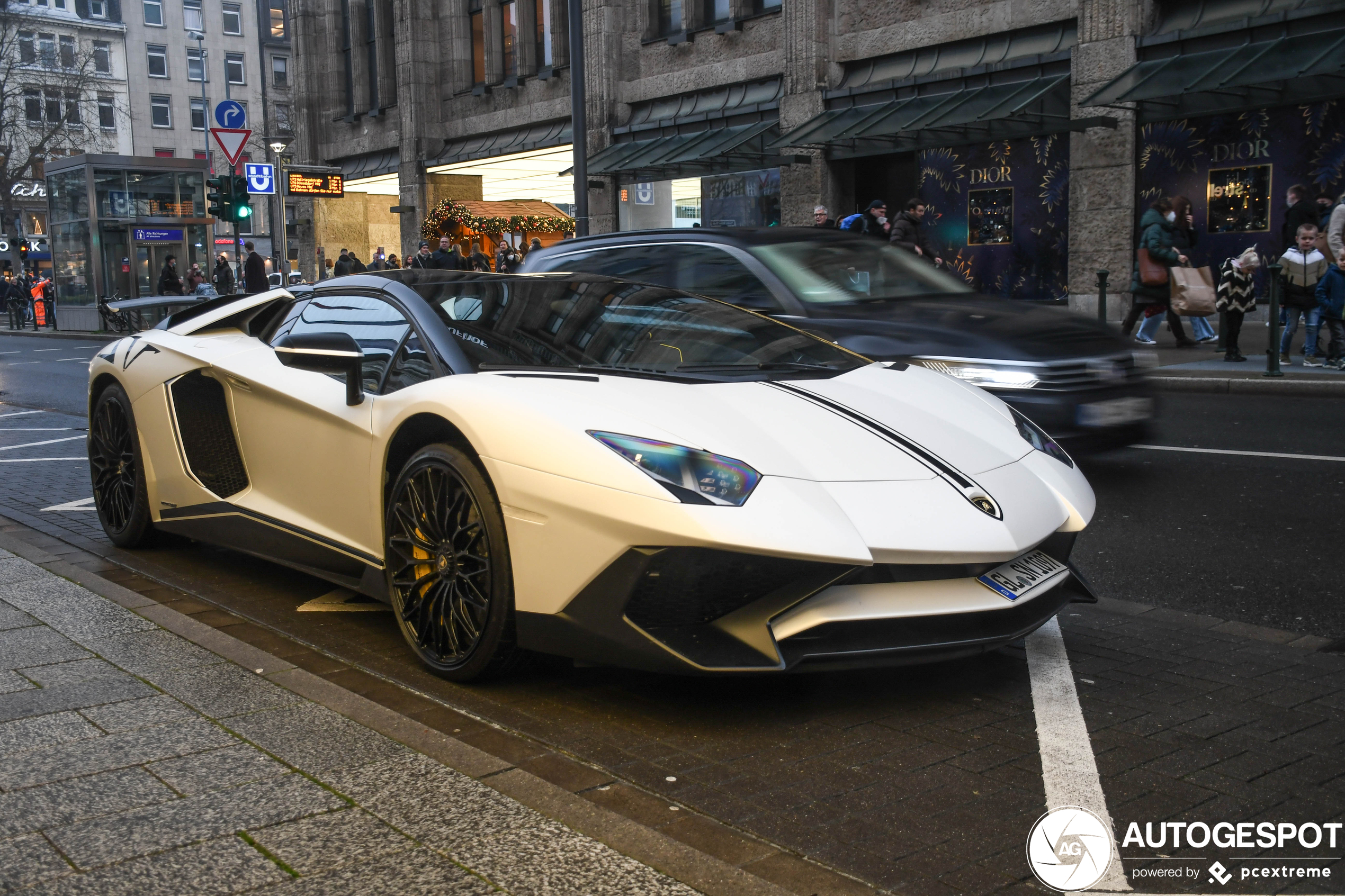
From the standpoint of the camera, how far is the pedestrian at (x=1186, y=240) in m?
15.1

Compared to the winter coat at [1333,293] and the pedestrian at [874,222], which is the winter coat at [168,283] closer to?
the pedestrian at [874,222]

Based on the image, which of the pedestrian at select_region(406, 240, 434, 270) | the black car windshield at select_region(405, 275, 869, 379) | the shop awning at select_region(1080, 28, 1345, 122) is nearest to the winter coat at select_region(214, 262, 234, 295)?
the pedestrian at select_region(406, 240, 434, 270)

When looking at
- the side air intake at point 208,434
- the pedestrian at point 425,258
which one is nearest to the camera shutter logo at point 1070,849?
the side air intake at point 208,434

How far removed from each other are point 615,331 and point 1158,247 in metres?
11.7

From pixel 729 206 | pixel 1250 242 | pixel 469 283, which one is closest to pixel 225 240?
pixel 729 206

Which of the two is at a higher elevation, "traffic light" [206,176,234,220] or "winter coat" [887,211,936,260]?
"traffic light" [206,176,234,220]

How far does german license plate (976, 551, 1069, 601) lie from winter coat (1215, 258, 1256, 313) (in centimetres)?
1043

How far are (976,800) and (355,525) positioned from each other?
7.61ft

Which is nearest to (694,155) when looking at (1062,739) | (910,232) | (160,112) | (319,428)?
(910,232)

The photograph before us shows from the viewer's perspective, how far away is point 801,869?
2521 millimetres

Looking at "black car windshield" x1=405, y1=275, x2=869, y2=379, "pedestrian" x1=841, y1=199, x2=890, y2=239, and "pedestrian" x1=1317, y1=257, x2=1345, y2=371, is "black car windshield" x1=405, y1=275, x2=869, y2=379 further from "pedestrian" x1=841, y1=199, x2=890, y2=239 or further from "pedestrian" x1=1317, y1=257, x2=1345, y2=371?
"pedestrian" x1=841, y1=199, x2=890, y2=239

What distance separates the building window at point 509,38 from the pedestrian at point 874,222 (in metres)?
15.7

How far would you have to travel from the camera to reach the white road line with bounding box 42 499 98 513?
686 cm

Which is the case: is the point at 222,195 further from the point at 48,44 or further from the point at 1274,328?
the point at 48,44
